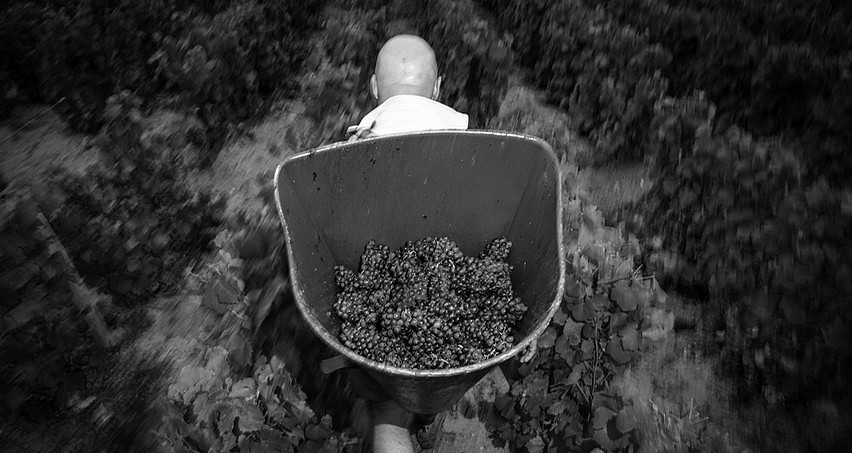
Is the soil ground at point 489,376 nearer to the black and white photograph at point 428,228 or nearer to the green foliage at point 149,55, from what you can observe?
the black and white photograph at point 428,228

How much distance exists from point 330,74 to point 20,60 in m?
2.80

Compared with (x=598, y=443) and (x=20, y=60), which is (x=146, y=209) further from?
(x=598, y=443)

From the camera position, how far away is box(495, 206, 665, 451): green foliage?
2.74 meters

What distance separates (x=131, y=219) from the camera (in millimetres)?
3689

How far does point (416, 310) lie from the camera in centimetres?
222

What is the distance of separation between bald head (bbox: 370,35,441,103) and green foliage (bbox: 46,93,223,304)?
1.80 meters

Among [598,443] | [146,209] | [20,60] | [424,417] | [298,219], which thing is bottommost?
[424,417]

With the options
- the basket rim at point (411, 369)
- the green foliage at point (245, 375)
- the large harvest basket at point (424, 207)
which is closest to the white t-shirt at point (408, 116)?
the large harvest basket at point (424, 207)

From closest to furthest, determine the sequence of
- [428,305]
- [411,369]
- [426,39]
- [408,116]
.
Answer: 1. [411,369]
2. [428,305]
3. [408,116]
4. [426,39]

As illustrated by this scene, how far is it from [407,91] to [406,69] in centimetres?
12

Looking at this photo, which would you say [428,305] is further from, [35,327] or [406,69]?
[35,327]

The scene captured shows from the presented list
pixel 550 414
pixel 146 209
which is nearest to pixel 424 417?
pixel 550 414

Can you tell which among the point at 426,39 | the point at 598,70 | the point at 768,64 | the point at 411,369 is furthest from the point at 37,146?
the point at 768,64

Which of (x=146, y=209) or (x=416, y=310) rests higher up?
(x=416, y=310)
